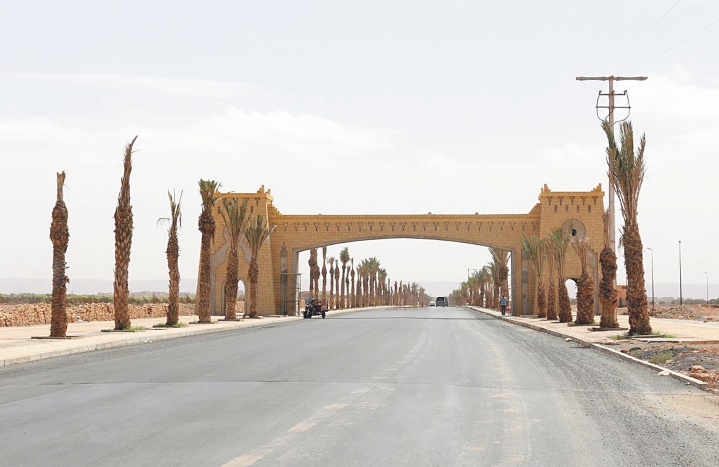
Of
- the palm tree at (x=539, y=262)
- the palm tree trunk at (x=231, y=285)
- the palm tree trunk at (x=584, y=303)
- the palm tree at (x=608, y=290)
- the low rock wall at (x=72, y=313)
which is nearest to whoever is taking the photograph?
the palm tree at (x=608, y=290)

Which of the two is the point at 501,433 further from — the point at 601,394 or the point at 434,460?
the point at 601,394

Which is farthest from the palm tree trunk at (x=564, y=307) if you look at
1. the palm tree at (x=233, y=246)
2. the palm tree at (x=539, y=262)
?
the palm tree at (x=233, y=246)

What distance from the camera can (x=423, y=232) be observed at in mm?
67562

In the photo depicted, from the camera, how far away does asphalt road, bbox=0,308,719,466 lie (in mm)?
A: 8336

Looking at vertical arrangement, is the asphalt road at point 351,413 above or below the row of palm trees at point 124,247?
below

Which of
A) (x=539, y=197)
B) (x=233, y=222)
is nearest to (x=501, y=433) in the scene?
(x=233, y=222)

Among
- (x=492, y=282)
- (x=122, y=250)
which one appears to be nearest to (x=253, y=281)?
(x=122, y=250)

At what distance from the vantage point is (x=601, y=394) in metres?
13.5

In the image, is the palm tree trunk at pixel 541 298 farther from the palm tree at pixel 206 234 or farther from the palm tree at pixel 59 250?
the palm tree at pixel 59 250

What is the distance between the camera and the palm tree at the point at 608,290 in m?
34.2

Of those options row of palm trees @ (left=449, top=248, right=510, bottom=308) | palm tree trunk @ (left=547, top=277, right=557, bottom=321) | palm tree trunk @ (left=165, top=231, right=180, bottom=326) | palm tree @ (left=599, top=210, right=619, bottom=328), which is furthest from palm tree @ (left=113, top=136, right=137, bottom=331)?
row of palm trees @ (left=449, top=248, right=510, bottom=308)

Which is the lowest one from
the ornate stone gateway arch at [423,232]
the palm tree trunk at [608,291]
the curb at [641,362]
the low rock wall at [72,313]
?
the curb at [641,362]

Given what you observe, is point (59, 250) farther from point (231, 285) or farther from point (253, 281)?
point (253, 281)

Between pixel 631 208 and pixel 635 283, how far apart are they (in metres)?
2.57
